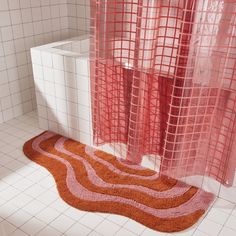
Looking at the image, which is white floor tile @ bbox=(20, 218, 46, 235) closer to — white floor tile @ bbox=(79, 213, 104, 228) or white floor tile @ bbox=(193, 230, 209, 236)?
white floor tile @ bbox=(79, 213, 104, 228)

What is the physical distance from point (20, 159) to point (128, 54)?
3.29 feet

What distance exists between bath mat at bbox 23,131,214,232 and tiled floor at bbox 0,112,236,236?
0.15 ft

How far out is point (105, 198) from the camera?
1.73 meters

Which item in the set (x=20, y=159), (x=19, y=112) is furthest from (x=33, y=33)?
(x=20, y=159)

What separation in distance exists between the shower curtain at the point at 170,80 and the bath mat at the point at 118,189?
134 mm

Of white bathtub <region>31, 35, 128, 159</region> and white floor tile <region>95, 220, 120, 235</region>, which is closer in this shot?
white floor tile <region>95, 220, 120, 235</region>

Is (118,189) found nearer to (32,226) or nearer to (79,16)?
(32,226)

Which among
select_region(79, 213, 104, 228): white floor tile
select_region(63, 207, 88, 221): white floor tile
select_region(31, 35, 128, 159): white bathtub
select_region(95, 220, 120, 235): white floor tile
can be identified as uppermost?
select_region(31, 35, 128, 159): white bathtub

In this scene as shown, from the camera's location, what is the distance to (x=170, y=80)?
160 cm

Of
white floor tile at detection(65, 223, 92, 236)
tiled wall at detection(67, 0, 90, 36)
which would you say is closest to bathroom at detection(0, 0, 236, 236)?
white floor tile at detection(65, 223, 92, 236)

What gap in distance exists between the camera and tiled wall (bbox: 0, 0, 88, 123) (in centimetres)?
235

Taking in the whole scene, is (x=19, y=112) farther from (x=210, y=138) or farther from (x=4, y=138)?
(x=210, y=138)

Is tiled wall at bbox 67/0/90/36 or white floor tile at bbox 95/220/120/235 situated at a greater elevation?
tiled wall at bbox 67/0/90/36

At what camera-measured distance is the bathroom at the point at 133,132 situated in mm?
1427
